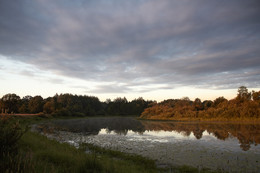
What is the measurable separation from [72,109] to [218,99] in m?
86.8

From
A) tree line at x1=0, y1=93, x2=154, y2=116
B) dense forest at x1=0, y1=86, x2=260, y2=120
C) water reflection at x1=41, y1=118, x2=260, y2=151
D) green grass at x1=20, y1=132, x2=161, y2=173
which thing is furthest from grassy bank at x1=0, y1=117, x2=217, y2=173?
tree line at x1=0, y1=93, x2=154, y2=116

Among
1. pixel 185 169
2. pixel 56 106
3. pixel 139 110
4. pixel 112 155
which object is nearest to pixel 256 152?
pixel 185 169

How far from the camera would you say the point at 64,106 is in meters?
132

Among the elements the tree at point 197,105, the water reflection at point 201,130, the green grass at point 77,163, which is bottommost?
the water reflection at point 201,130

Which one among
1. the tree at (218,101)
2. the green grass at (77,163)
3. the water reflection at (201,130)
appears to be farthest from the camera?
the tree at (218,101)

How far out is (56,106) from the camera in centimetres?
10075

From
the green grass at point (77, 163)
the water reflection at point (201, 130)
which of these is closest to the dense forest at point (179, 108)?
the water reflection at point (201, 130)

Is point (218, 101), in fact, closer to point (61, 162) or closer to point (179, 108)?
point (179, 108)

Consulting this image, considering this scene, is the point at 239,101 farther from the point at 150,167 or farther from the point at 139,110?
the point at 139,110

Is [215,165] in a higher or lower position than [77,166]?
lower

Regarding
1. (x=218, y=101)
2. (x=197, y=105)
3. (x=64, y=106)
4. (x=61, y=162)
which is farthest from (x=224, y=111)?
(x=64, y=106)

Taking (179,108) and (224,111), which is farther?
(179,108)

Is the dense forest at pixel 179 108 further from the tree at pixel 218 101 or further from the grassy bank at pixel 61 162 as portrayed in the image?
the grassy bank at pixel 61 162

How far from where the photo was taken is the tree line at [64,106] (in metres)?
87.9
